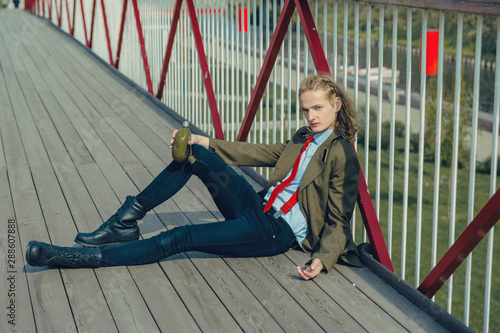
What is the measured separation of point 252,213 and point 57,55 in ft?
26.9

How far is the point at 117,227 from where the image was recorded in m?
3.32

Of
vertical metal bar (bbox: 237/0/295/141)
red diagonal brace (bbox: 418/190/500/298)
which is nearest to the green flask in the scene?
red diagonal brace (bbox: 418/190/500/298)

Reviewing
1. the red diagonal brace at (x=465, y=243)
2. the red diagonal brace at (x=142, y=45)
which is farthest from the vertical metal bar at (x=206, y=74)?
the red diagonal brace at (x=465, y=243)

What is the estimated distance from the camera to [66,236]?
346 cm

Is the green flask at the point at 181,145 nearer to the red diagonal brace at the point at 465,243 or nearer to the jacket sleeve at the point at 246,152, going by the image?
the jacket sleeve at the point at 246,152

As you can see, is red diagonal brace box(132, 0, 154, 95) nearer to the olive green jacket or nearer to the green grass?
the green grass

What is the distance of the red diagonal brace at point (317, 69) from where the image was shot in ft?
10.6

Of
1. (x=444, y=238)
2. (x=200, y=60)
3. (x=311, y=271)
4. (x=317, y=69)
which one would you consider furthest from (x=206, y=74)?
(x=444, y=238)

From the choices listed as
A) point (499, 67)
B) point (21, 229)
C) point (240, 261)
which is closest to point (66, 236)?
point (21, 229)

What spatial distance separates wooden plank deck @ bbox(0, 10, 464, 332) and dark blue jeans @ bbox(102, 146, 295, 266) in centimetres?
9

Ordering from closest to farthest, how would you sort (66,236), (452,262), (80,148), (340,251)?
(452,262) < (340,251) < (66,236) < (80,148)

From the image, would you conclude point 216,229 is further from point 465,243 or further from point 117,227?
point 465,243

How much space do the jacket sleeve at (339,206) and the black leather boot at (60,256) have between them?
0.99 metres

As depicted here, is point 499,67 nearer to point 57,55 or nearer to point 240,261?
point 240,261
